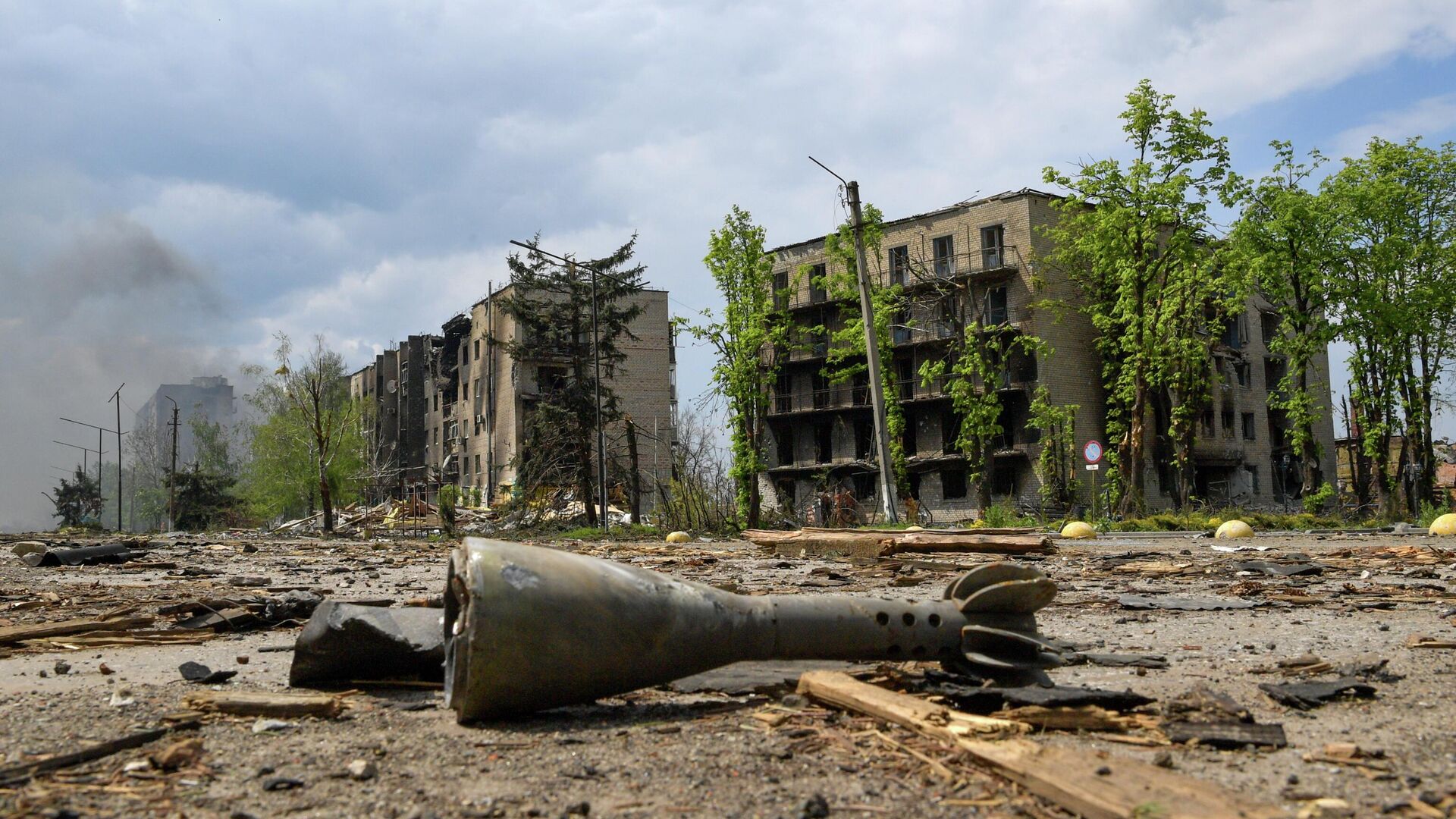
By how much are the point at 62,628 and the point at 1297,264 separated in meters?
34.0

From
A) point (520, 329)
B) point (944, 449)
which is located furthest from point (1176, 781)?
point (520, 329)

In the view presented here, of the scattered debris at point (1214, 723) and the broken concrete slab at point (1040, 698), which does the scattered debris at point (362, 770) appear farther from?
the scattered debris at point (1214, 723)

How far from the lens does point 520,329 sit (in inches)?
2493

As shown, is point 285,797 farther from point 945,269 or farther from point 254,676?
point 945,269

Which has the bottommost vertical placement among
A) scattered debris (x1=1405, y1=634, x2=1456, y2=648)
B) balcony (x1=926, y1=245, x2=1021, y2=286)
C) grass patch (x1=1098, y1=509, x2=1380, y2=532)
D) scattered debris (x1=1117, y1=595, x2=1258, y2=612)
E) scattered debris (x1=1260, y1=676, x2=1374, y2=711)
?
grass patch (x1=1098, y1=509, x2=1380, y2=532)

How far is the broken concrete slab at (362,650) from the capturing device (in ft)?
14.7

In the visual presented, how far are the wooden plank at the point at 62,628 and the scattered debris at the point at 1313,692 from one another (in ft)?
21.3

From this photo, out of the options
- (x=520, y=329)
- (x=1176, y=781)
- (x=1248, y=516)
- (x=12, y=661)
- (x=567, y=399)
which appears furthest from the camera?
(x=520, y=329)

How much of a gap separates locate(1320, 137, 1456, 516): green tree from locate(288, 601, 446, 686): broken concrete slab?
112 feet

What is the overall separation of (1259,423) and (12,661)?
54325mm

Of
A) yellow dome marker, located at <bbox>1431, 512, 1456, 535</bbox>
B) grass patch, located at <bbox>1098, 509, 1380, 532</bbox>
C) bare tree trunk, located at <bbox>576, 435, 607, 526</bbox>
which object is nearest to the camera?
yellow dome marker, located at <bbox>1431, 512, 1456, 535</bbox>

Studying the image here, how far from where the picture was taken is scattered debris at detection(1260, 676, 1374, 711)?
3.93 m

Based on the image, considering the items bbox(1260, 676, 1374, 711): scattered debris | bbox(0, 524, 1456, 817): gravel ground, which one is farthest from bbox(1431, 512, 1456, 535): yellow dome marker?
bbox(1260, 676, 1374, 711): scattered debris

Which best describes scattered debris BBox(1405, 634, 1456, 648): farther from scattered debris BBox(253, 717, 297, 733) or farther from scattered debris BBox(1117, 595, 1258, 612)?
scattered debris BBox(253, 717, 297, 733)
